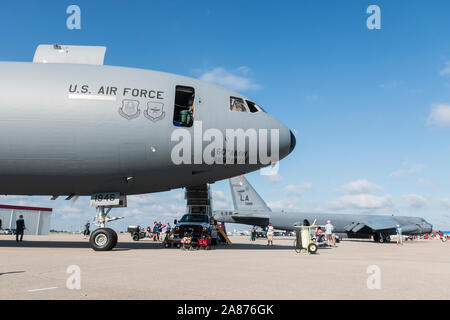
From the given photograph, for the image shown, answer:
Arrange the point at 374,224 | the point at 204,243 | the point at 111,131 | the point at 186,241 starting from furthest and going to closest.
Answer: the point at 374,224 → the point at 204,243 → the point at 186,241 → the point at 111,131

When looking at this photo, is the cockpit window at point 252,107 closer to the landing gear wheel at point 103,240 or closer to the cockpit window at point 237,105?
the cockpit window at point 237,105

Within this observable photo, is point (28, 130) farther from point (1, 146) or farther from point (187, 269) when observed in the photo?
point (187, 269)

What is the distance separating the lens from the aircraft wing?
37.5 m

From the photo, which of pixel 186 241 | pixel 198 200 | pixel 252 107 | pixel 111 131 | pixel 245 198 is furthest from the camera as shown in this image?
pixel 245 198

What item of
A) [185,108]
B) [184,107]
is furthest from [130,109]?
[185,108]

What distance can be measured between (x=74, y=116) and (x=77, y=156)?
4.45 feet

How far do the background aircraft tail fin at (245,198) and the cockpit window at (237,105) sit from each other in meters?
29.3

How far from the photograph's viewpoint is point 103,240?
13008mm

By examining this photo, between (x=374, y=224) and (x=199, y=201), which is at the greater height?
(x=199, y=201)

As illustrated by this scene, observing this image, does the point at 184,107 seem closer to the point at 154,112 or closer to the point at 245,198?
the point at 154,112

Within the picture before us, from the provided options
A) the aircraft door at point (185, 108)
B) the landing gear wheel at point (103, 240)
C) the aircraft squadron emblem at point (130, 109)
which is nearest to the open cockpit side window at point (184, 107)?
the aircraft door at point (185, 108)

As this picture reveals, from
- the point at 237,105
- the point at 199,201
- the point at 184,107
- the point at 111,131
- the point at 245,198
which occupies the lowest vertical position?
the point at 199,201

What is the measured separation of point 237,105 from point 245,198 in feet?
97.8

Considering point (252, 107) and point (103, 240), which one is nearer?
point (103, 240)
